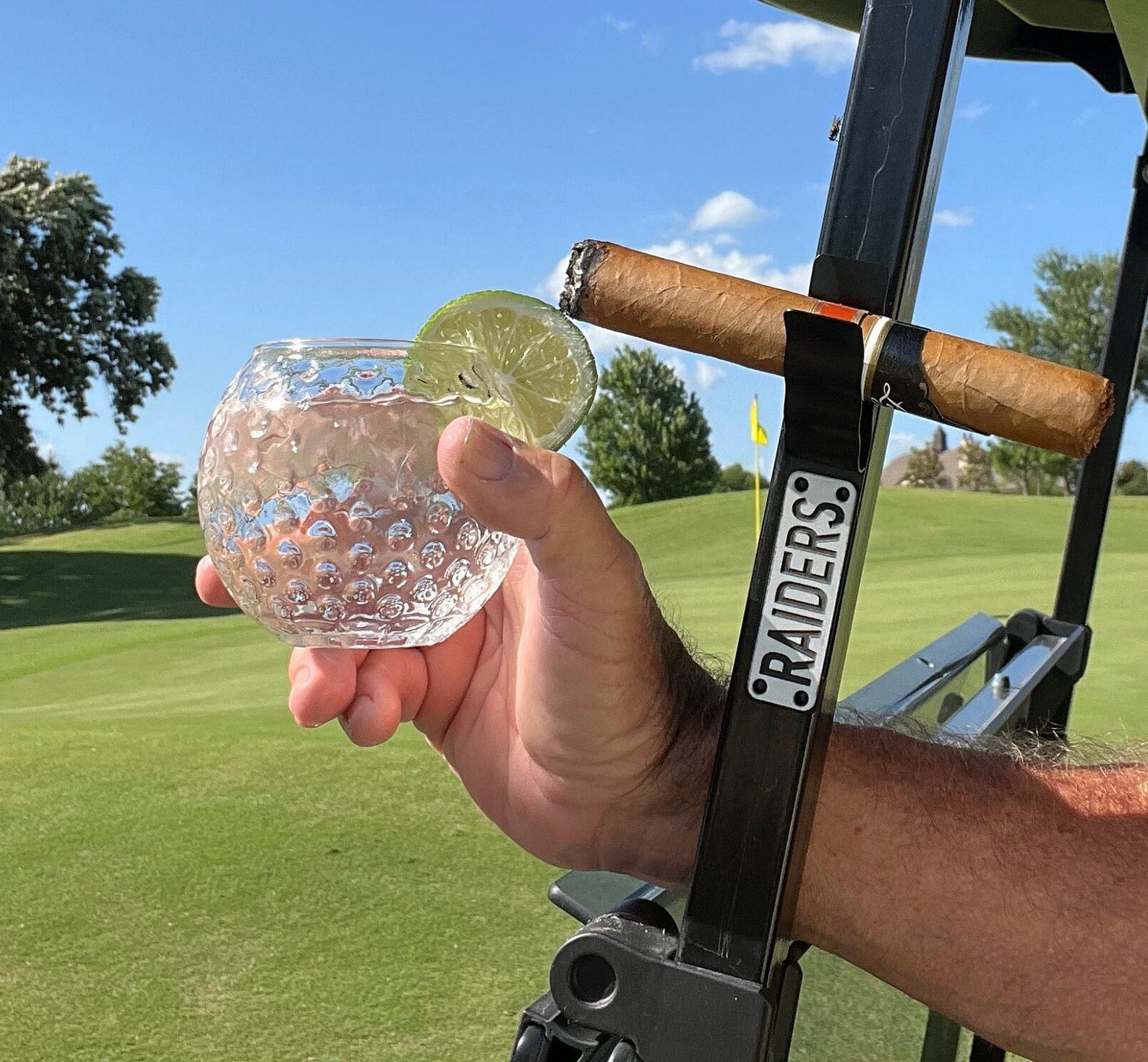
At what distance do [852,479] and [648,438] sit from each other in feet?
103

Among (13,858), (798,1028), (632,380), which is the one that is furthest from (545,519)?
(632,380)

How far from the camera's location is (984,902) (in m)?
0.78

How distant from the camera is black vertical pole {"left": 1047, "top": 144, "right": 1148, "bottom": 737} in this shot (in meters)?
2.22

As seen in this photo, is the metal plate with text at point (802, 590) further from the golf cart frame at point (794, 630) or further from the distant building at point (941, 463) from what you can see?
the distant building at point (941, 463)

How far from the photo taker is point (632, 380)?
31953 millimetres

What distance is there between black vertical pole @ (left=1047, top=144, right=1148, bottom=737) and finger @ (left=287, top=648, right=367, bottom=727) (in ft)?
5.30

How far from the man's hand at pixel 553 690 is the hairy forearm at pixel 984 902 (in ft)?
0.31

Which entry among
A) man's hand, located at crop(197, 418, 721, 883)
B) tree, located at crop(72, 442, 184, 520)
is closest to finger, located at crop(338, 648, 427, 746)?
man's hand, located at crop(197, 418, 721, 883)

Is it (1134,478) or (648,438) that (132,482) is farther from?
(1134,478)

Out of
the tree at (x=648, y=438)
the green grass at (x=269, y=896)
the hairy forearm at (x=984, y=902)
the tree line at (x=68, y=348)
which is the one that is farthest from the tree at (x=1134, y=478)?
the hairy forearm at (x=984, y=902)

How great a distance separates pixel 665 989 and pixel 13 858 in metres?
2.57

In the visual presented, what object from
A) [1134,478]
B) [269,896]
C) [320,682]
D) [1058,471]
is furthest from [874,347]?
[1058,471]

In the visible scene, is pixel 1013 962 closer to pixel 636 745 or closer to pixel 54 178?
pixel 636 745

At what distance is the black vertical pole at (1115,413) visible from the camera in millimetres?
2223
